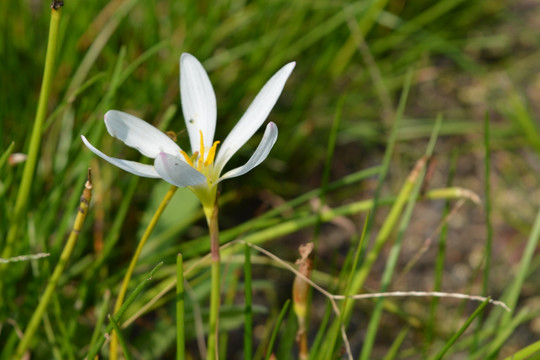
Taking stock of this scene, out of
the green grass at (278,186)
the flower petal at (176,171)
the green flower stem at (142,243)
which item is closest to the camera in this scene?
the flower petal at (176,171)

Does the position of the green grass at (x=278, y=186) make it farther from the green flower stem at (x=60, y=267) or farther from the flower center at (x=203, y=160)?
the flower center at (x=203, y=160)

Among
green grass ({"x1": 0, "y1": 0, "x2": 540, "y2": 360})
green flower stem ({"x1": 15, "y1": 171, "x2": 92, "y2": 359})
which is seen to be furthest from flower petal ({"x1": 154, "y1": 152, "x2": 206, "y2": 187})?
green grass ({"x1": 0, "y1": 0, "x2": 540, "y2": 360})

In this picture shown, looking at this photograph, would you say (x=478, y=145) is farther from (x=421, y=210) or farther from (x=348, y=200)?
(x=348, y=200)

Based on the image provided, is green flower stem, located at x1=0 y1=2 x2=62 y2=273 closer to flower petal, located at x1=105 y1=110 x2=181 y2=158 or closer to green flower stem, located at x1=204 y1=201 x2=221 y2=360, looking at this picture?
flower petal, located at x1=105 y1=110 x2=181 y2=158

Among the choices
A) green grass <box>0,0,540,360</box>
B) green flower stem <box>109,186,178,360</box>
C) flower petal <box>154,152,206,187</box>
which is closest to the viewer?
flower petal <box>154,152,206,187</box>

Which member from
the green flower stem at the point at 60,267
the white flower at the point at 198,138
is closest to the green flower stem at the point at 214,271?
the white flower at the point at 198,138

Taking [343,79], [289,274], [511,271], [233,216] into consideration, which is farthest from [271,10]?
[511,271]

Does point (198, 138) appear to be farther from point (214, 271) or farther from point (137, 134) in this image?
point (214, 271)

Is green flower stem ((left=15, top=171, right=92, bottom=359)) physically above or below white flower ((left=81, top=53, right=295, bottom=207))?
below
